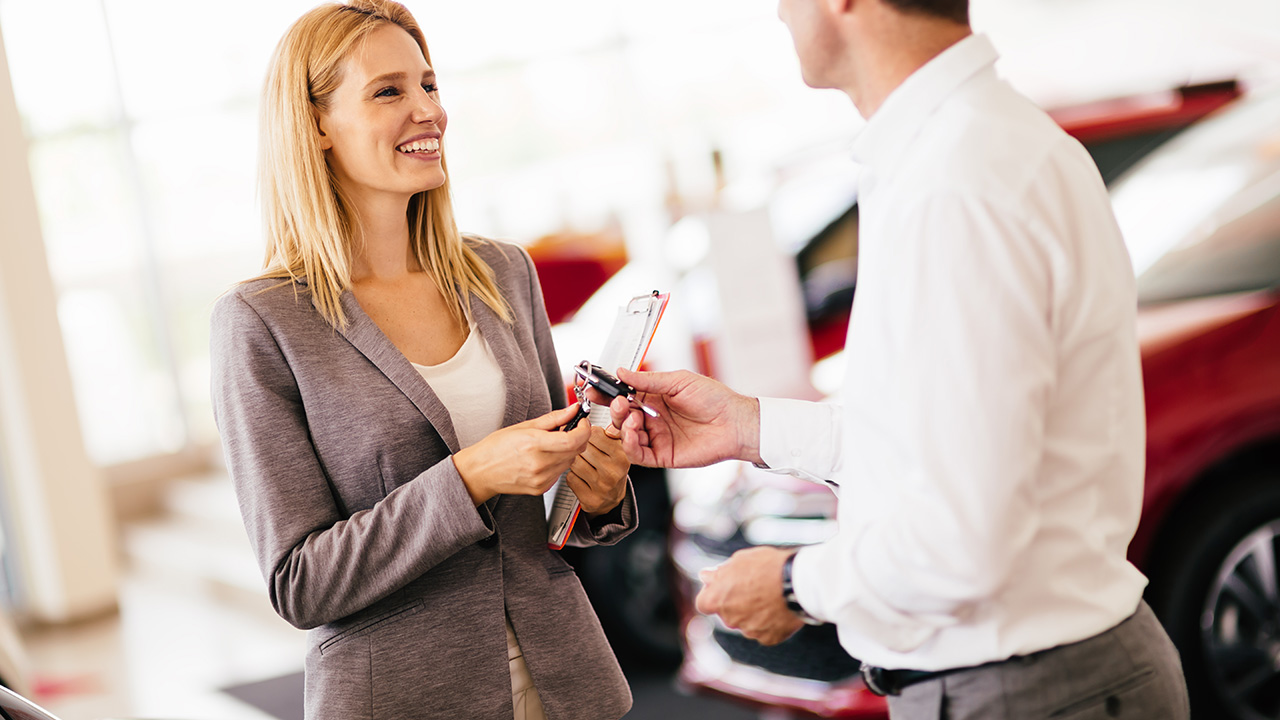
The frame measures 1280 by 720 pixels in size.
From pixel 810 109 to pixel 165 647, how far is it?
763 cm

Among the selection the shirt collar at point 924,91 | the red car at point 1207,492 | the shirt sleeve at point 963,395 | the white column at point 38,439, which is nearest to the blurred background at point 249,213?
the white column at point 38,439

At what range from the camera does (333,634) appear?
1594 mm

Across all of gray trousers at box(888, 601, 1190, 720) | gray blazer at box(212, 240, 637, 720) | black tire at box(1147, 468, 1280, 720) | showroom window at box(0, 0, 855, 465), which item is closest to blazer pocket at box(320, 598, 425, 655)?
gray blazer at box(212, 240, 637, 720)

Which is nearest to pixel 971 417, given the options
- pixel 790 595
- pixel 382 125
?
pixel 790 595

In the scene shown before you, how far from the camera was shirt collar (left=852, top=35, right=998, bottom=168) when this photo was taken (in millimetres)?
1241

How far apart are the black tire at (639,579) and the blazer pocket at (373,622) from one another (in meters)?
2.44

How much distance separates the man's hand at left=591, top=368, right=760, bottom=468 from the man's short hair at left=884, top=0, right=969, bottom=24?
2.23 feet

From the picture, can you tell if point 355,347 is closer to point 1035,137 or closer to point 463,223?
point 1035,137

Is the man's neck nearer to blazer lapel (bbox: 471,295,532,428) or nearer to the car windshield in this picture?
blazer lapel (bbox: 471,295,532,428)

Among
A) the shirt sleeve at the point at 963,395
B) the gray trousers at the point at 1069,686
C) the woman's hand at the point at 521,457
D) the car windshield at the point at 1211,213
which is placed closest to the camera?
the shirt sleeve at the point at 963,395

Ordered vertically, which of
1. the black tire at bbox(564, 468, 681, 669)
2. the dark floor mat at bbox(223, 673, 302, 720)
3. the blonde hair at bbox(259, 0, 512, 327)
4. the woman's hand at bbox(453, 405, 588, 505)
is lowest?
the dark floor mat at bbox(223, 673, 302, 720)

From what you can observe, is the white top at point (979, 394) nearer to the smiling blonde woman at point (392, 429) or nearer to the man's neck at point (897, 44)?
the man's neck at point (897, 44)

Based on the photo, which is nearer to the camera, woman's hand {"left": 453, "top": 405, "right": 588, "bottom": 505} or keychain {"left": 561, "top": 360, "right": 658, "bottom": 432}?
woman's hand {"left": 453, "top": 405, "right": 588, "bottom": 505}

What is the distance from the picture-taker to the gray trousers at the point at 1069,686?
48.5 inches
